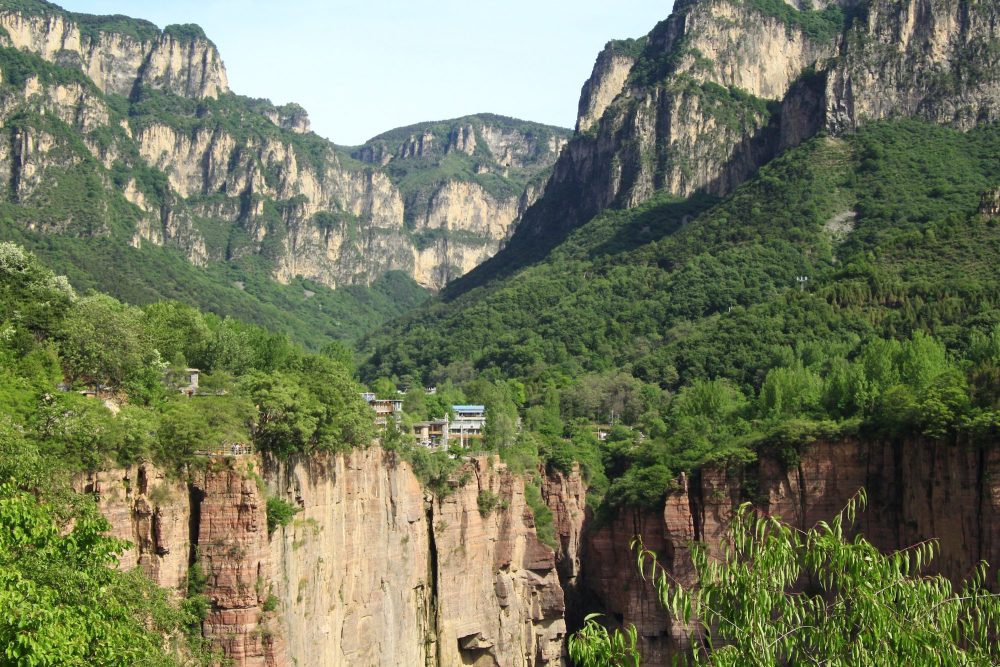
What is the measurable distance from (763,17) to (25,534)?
593 feet

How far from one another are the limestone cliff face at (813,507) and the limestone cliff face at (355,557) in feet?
12.6

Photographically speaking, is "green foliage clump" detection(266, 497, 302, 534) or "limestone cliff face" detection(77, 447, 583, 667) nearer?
"limestone cliff face" detection(77, 447, 583, 667)

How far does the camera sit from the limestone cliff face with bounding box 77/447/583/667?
4178cm

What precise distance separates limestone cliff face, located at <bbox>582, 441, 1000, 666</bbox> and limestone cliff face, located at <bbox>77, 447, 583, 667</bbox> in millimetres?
3848

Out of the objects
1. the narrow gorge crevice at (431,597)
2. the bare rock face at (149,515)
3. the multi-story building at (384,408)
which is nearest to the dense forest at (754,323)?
the multi-story building at (384,408)

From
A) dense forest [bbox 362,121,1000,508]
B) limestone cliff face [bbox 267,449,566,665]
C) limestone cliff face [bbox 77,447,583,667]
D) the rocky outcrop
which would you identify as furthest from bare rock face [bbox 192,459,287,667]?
the rocky outcrop

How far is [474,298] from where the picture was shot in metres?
186

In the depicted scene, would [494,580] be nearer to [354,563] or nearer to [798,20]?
[354,563]

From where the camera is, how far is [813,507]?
69.7 metres

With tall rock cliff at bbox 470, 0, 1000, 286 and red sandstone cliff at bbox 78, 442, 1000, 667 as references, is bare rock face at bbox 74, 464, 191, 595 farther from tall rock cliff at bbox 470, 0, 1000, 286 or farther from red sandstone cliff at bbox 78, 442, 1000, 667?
tall rock cliff at bbox 470, 0, 1000, 286

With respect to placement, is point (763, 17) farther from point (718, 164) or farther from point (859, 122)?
point (859, 122)

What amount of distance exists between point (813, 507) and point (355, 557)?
25.4m

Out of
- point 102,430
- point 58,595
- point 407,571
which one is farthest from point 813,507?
point 58,595

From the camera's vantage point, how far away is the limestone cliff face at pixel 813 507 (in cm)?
6188
